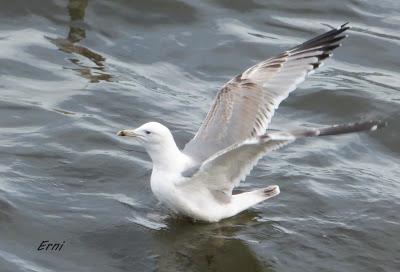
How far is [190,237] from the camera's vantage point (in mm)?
7590

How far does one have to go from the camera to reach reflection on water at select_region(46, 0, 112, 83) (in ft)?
36.7

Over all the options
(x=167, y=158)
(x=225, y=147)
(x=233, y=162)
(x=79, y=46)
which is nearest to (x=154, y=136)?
(x=167, y=158)

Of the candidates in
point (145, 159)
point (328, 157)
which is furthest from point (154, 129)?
point (328, 157)

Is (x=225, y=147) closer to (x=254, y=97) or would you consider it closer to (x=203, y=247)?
(x=254, y=97)

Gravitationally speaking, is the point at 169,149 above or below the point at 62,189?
above

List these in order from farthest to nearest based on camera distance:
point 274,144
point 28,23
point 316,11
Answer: point 316,11 → point 28,23 → point 274,144

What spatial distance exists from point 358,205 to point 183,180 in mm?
1639

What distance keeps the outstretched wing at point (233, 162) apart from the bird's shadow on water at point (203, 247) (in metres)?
0.27

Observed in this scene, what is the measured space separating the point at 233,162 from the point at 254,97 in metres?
0.94

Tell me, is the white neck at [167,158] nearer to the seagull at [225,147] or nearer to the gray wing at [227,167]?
the seagull at [225,147]

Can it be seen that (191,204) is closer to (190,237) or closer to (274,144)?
(190,237)

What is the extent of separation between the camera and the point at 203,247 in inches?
293

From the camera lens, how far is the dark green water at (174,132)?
739cm

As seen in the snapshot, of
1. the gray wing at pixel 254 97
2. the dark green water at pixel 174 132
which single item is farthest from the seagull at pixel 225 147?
the dark green water at pixel 174 132
